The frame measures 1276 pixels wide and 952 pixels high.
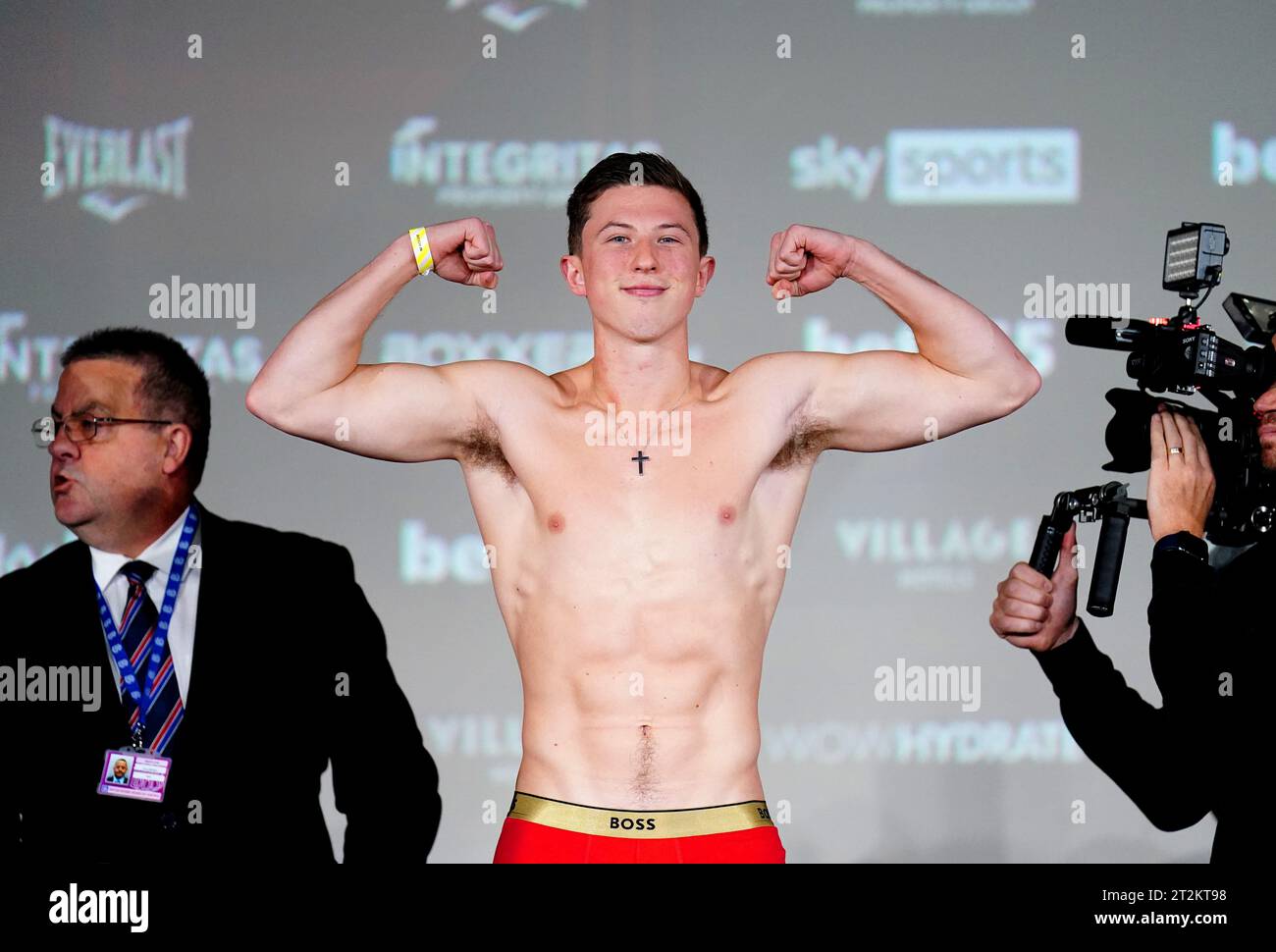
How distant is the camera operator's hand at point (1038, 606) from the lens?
3365mm

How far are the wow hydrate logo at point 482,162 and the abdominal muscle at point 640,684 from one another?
50.3 inches

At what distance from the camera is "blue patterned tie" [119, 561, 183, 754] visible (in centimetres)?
363

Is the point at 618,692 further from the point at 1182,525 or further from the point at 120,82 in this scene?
the point at 120,82

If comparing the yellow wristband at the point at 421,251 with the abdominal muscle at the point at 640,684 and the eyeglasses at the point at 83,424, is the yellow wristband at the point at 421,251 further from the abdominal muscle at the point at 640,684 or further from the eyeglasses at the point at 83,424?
the eyeglasses at the point at 83,424

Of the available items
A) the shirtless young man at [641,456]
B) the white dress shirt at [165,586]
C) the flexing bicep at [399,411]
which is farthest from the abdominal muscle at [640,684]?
the white dress shirt at [165,586]

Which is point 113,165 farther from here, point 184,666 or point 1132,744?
point 1132,744

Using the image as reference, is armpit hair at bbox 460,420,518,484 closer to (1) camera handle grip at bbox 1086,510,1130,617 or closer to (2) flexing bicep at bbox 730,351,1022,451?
(2) flexing bicep at bbox 730,351,1022,451

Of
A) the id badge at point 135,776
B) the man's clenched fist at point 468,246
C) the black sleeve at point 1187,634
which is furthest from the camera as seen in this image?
the id badge at point 135,776

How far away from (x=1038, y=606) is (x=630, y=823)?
981 millimetres

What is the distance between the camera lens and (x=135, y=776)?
356cm

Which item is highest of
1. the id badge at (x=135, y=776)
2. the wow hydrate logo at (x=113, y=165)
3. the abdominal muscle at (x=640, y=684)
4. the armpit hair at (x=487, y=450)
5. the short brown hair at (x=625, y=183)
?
the wow hydrate logo at (x=113, y=165)

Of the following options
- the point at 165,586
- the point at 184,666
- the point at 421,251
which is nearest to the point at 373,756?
the point at 184,666

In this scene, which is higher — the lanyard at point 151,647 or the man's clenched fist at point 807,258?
the man's clenched fist at point 807,258
